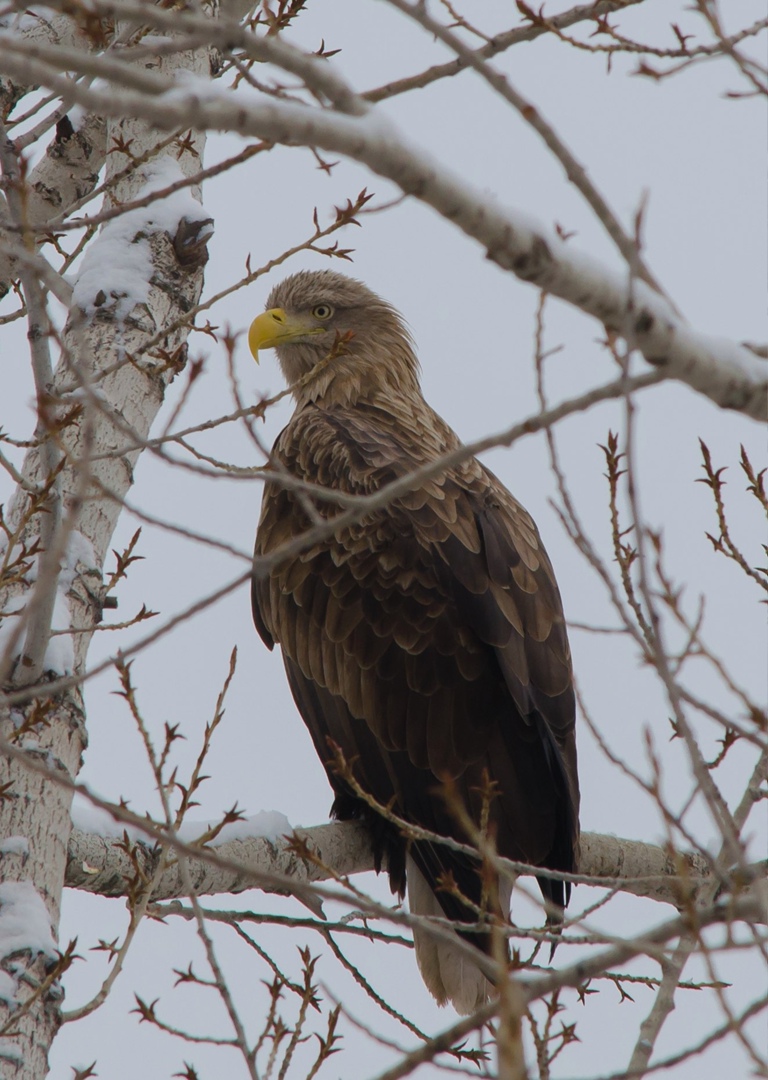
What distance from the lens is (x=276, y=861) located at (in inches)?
149

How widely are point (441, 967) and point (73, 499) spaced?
8.76 feet

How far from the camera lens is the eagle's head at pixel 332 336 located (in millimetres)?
5742

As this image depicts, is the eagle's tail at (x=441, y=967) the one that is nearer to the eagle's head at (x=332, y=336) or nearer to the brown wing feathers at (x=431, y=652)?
the brown wing feathers at (x=431, y=652)

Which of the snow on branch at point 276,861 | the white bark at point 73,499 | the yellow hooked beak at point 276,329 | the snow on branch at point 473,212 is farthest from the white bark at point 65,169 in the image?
the snow on branch at point 473,212

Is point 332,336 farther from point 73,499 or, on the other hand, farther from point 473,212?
point 473,212

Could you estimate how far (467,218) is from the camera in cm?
171

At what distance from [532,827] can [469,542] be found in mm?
961

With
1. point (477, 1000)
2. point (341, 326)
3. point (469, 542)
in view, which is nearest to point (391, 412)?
point (341, 326)

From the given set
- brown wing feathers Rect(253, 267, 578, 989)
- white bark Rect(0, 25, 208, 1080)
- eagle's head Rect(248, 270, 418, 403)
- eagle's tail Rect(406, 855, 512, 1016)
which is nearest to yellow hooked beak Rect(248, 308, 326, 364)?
eagle's head Rect(248, 270, 418, 403)

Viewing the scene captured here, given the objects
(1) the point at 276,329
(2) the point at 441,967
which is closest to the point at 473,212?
(2) the point at 441,967

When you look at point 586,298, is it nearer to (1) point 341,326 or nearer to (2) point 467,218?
(2) point 467,218

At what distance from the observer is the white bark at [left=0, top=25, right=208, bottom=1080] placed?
270cm

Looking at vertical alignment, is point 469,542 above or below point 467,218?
above

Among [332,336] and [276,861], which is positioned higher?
[332,336]
